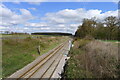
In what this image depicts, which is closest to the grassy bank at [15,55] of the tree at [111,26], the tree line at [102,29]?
the tree line at [102,29]

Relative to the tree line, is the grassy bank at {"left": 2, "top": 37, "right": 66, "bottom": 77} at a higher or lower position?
lower

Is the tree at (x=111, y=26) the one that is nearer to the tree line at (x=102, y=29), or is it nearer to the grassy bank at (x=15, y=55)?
the tree line at (x=102, y=29)

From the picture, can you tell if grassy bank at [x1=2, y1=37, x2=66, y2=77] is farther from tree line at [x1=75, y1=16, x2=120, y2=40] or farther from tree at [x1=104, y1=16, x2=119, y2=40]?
tree at [x1=104, y1=16, x2=119, y2=40]

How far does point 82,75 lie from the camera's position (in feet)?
19.4

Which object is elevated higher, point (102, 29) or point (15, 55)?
point (102, 29)

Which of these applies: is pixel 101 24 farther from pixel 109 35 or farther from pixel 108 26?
pixel 109 35

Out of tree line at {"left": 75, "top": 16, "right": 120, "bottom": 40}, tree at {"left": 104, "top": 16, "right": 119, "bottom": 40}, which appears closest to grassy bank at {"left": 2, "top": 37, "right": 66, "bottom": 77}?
tree line at {"left": 75, "top": 16, "right": 120, "bottom": 40}

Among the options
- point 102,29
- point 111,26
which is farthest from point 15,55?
point 111,26

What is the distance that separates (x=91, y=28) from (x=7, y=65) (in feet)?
105

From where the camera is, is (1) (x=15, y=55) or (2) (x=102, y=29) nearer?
(1) (x=15, y=55)

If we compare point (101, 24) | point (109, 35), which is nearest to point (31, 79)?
point (109, 35)

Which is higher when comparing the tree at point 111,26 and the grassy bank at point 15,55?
the tree at point 111,26

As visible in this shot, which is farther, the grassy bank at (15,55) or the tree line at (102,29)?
the tree line at (102,29)

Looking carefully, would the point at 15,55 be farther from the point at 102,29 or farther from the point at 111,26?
the point at 111,26
